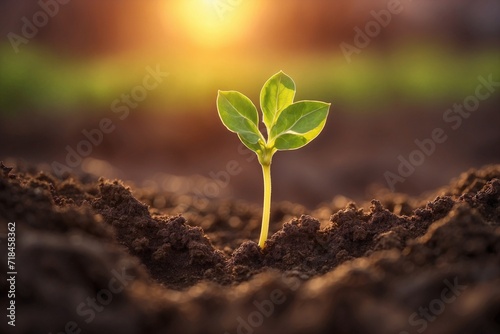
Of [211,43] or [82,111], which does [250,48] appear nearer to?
[211,43]

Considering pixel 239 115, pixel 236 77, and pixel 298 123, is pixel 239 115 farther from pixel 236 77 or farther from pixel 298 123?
pixel 236 77

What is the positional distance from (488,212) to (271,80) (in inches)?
30.4

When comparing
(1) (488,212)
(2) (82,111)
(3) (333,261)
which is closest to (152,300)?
(3) (333,261)

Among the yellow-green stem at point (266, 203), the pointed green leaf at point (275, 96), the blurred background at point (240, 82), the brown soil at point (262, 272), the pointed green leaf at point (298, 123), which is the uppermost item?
the blurred background at point (240, 82)

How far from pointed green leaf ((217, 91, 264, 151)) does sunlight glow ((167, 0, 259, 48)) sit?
4068 millimetres

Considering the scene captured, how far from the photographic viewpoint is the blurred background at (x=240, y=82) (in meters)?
5.12

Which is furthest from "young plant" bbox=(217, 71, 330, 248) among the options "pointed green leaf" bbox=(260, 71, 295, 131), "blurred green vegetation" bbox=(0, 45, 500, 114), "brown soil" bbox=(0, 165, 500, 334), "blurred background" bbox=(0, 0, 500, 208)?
"blurred green vegetation" bbox=(0, 45, 500, 114)

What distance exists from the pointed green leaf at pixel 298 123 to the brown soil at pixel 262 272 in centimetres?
28

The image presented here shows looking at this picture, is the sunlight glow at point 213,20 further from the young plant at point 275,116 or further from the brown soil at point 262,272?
the brown soil at point 262,272

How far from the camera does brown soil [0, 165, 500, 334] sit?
104cm

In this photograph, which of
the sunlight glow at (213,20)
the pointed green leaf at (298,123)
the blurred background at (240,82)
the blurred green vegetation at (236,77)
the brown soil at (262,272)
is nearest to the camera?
the brown soil at (262,272)

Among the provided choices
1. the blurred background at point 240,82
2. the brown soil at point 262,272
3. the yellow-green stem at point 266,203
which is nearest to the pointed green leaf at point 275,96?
the yellow-green stem at point 266,203

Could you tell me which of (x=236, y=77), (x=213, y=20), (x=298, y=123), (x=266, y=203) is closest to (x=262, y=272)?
Result: (x=266, y=203)

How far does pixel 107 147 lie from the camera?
5664 mm
